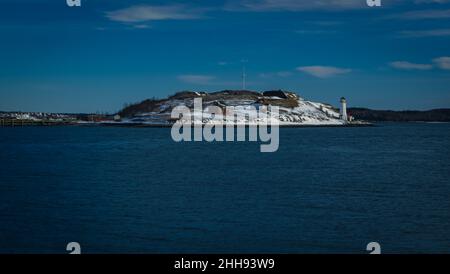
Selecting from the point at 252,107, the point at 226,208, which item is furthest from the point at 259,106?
the point at 226,208

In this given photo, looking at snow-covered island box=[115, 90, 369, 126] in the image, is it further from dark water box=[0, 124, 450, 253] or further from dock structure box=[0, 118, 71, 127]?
dark water box=[0, 124, 450, 253]

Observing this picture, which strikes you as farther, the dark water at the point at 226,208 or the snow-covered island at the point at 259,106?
the snow-covered island at the point at 259,106

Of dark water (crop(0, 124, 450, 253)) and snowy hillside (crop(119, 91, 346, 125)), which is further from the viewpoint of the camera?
snowy hillside (crop(119, 91, 346, 125))

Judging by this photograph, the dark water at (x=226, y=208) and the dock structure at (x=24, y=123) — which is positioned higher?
the dock structure at (x=24, y=123)

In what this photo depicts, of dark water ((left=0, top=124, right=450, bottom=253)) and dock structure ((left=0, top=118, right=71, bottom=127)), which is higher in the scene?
dock structure ((left=0, top=118, right=71, bottom=127))

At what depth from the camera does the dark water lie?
45.4ft

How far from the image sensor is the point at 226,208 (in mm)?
18250

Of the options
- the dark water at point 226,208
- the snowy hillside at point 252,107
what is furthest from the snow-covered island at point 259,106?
the dark water at point 226,208

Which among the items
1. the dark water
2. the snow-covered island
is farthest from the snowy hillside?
the dark water

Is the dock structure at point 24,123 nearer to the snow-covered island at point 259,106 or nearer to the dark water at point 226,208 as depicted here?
the snow-covered island at point 259,106

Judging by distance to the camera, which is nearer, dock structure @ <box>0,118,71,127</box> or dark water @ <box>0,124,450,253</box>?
dark water @ <box>0,124,450,253</box>

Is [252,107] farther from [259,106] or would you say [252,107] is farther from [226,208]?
[226,208]

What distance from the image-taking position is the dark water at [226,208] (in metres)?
13.8
